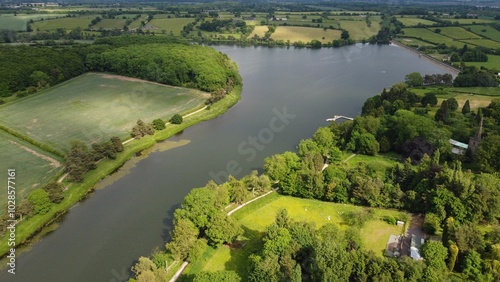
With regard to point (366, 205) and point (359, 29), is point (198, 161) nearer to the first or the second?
point (366, 205)

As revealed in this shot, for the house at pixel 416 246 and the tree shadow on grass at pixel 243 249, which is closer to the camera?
the house at pixel 416 246

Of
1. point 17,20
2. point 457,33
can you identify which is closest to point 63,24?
point 17,20

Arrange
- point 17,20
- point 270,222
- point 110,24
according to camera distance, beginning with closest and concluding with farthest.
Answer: point 270,222
point 110,24
point 17,20

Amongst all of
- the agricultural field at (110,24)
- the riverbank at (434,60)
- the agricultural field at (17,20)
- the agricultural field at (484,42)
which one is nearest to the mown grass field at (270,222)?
the riverbank at (434,60)

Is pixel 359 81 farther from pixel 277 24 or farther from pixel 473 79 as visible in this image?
pixel 277 24

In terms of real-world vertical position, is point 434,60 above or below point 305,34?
below

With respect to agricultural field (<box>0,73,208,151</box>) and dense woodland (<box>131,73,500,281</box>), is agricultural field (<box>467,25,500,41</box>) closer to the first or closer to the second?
dense woodland (<box>131,73,500,281</box>)

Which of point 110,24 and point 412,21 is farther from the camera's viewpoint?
point 412,21

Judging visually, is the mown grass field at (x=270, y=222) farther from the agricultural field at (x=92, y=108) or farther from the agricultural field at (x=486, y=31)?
the agricultural field at (x=486, y=31)
